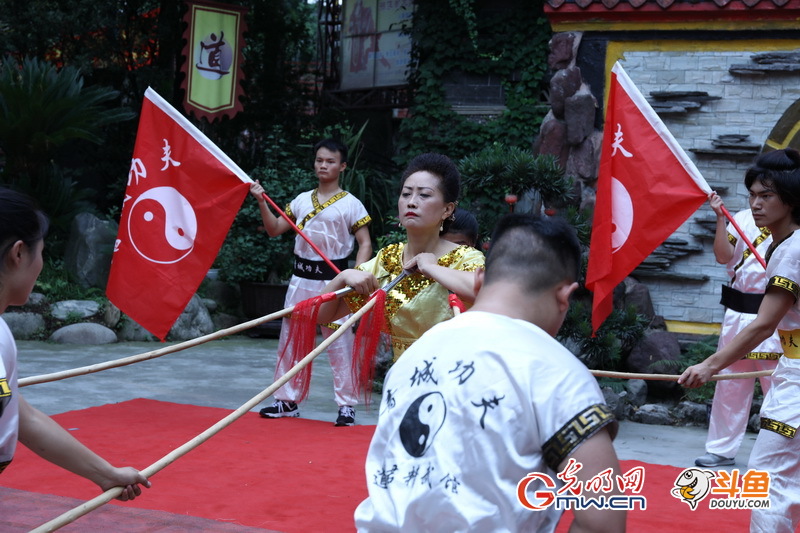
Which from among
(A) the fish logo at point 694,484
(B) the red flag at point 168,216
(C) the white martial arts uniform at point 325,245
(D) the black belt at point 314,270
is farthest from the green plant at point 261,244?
(A) the fish logo at point 694,484

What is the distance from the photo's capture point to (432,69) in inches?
337

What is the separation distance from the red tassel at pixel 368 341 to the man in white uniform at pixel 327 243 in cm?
186

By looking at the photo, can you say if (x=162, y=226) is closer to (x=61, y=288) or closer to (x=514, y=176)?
(x=514, y=176)

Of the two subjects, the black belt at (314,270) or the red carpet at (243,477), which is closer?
the red carpet at (243,477)

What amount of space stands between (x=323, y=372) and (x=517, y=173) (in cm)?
237

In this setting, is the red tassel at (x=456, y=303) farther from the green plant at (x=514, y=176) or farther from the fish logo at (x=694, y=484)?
the green plant at (x=514, y=176)

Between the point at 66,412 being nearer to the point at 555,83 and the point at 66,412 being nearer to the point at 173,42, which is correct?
the point at 555,83

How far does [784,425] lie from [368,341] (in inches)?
53.9

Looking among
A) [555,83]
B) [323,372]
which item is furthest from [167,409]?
[555,83]

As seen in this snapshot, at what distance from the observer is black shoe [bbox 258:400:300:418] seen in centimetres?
533

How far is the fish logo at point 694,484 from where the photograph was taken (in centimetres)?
301

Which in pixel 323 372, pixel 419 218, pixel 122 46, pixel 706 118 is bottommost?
pixel 323 372

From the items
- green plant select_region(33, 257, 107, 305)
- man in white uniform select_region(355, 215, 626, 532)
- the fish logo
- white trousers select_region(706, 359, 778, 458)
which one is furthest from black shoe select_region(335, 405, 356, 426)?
green plant select_region(33, 257, 107, 305)

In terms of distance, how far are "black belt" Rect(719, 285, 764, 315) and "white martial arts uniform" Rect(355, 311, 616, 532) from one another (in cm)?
337
